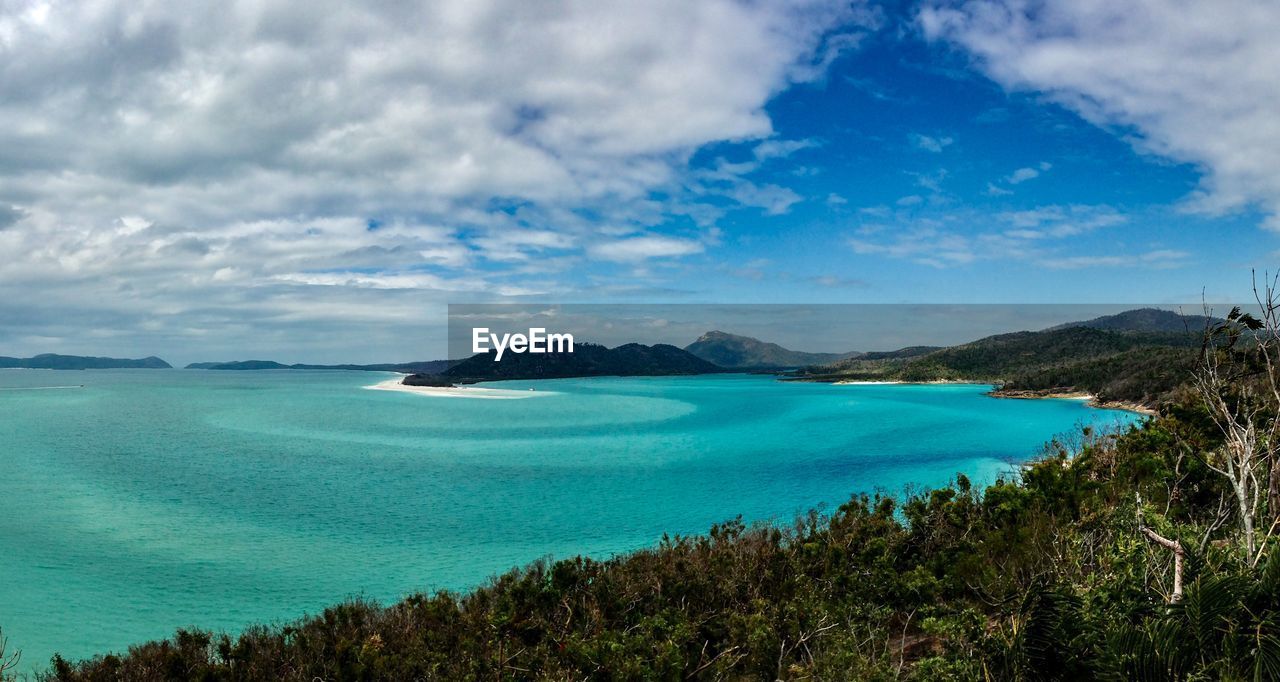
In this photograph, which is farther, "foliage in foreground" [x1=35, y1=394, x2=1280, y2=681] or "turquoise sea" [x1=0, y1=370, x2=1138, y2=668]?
"turquoise sea" [x1=0, y1=370, x2=1138, y2=668]

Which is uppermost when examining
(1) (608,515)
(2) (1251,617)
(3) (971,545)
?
(2) (1251,617)

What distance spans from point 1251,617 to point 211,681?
10011 millimetres

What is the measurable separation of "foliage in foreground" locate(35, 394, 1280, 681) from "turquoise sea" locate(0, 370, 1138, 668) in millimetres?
5118

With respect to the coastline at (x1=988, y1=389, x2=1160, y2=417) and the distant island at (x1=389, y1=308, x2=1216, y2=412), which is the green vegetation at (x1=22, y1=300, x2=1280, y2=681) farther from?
the coastline at (x1=988, y1=389, x2=1160, y2=417)

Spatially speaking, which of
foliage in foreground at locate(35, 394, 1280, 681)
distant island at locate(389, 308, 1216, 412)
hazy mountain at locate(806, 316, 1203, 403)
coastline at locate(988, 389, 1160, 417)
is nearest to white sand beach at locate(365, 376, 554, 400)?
distant island at locate(389, 308, 1216, 412)

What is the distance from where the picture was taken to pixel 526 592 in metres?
9.54

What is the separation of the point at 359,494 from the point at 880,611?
2040cm

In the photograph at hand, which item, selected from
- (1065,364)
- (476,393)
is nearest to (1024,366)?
(1065,364)

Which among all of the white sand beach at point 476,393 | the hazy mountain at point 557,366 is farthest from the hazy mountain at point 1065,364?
the white sand beach at point 476,393

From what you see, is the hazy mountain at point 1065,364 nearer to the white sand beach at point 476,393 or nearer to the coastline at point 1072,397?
the coastline at point 1072,397

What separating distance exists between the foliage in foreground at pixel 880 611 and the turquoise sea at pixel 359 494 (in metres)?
5.12

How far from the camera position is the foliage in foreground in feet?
14.0

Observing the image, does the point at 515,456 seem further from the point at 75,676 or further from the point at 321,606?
the point at 75,676

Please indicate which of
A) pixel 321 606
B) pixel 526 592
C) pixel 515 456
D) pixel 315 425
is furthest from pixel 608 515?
pixel 315 425
